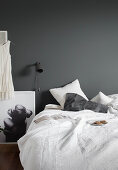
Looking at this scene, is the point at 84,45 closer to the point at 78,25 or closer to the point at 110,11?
the point at 78,25

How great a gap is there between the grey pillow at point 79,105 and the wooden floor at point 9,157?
1011mm

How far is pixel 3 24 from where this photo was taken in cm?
448

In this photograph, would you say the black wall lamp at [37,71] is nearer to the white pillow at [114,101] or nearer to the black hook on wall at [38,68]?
the black hook on wall at [38,68]

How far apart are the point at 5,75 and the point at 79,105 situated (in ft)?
4.20

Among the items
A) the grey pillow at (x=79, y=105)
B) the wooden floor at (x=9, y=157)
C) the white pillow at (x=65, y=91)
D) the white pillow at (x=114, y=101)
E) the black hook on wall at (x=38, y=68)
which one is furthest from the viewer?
the black hook on wall at (x=38, y=68)

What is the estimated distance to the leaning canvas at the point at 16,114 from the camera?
4.35 meters

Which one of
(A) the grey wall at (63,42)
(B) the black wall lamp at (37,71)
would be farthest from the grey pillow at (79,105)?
(B) the black wall lamp at (37,71)

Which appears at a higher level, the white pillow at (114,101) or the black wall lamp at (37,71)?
the black wall lamp at (37,71)

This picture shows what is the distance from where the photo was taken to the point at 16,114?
438cm

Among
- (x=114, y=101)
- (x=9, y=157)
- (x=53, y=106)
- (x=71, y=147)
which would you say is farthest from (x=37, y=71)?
(x=71, y=147)

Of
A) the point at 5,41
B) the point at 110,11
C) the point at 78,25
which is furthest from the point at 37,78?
the point at 110,11

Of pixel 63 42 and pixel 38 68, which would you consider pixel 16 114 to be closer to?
pixel 38 68

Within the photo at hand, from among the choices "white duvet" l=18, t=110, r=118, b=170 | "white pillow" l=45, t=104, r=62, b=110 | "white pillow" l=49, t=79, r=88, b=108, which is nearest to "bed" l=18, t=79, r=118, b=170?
"white duvet" l=18, t=110, r=118, b=170

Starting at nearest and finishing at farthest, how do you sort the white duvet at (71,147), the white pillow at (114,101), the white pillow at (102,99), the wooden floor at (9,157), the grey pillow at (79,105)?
the white duvet at (71,147) → the wooden floor at (9,157) → the grey pillow at (79,105) → the white pillow at (114,101) → the white pillow at (102,99)
